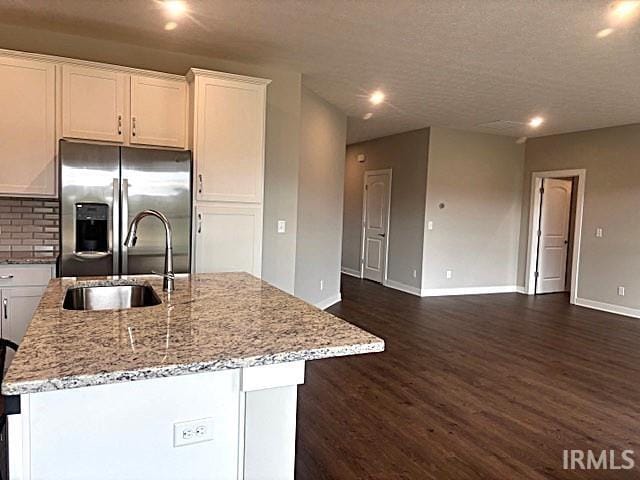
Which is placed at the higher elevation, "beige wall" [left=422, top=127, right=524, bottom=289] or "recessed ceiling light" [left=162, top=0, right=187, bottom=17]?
"recessed ceiling light" [left=162, top=0, right=187, bottom=17]

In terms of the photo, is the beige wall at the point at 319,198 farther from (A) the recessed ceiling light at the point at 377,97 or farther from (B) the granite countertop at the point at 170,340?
(B) the granite countertop at the point at 170,340

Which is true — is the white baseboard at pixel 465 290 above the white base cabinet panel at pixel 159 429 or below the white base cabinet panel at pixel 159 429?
below

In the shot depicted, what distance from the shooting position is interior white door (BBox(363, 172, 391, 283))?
26.0 feet

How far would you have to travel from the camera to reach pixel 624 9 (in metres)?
2.78

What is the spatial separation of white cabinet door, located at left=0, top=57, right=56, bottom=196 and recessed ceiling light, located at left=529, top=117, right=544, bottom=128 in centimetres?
544

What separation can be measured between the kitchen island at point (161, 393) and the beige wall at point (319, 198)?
11.7 ft

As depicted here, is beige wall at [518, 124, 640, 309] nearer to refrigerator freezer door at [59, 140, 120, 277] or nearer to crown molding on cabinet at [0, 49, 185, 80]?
crown molding on cabinet at [0, 49, 185, 80]

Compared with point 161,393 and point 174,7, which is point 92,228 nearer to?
point 174,7

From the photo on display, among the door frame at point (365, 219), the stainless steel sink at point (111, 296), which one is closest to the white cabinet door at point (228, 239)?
the stainless steel sink at point (111, 296)

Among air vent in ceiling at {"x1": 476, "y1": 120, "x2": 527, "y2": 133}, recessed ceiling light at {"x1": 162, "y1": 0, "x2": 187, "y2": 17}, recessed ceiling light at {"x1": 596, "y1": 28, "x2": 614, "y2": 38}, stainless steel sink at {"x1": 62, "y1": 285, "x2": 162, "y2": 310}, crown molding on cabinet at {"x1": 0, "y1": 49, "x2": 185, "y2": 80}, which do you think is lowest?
stainless steel sink at {"x1": 62, "y1": 285, "x2": 162, "y2": 310}

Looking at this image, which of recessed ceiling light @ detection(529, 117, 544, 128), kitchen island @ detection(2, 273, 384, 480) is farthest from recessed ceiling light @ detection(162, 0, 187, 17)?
recessed ceiling light @ detection(529, 117, 544, 128)

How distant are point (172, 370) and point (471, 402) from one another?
2.55 metres

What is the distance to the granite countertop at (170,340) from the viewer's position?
1.16 meters

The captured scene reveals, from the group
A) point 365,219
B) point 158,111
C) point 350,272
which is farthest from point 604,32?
point 350,272
